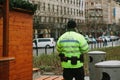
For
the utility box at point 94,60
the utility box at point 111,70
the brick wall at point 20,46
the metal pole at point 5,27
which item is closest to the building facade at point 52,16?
the utility box at point 94,60

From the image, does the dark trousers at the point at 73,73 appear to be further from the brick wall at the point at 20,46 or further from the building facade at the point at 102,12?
the building facade at the point at 102,12

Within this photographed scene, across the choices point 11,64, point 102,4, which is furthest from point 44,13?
point 11,64

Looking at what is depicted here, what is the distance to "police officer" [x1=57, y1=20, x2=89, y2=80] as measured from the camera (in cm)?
851

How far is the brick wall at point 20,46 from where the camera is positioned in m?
9.18

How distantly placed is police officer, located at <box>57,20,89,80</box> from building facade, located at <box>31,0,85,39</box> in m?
69.2

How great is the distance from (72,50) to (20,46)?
154 cm

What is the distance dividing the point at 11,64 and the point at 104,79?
3171 millimetres

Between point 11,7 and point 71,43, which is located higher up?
point 11,7

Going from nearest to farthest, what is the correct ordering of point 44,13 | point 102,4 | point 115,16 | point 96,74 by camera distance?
point 96,74
point 44,13
point 102,4
point 115,16

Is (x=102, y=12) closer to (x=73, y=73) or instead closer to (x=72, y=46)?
(x=73, y=73)

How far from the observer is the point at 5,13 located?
8422 millimetres

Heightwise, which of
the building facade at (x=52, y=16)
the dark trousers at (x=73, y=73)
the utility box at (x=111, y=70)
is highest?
the building facade at (x=52, y=16)

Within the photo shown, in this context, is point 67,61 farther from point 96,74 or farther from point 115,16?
point 115,16

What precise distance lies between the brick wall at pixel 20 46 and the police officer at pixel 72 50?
1.06 m
